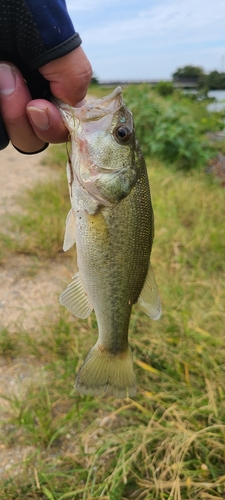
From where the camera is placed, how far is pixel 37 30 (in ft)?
5.01

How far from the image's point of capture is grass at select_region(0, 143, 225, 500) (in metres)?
2.39

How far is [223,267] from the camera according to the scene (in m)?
4.62

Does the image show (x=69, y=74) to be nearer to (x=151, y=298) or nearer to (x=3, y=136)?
(x=3, y=136)

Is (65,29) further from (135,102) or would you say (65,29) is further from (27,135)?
(135,102)

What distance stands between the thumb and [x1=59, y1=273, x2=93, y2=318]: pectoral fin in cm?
76

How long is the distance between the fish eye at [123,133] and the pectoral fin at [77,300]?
606mm

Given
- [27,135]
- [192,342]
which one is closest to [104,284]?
[27,135]

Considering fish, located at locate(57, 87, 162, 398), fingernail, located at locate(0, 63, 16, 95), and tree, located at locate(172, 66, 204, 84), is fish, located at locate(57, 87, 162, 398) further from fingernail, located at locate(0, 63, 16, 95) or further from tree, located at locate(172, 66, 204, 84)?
tree, located at locate(172, 66, 204, 84)

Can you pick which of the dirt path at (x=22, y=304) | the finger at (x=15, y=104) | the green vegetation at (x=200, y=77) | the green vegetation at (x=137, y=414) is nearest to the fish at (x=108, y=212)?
the finger at (x=15, y=104)

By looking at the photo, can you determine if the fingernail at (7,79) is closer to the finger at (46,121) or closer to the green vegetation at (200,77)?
the finger at (46,121)

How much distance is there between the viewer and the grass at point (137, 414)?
7.83 ft

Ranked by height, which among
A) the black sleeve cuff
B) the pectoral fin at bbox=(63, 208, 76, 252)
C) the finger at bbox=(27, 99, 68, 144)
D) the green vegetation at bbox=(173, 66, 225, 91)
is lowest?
the green vegetation at bbox=(173, 66, 225, 91)

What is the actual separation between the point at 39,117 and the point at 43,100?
7cm

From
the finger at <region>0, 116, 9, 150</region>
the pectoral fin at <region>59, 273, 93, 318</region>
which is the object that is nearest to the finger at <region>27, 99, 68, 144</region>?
the finger at <region>0, 116, 9, 150</region>
